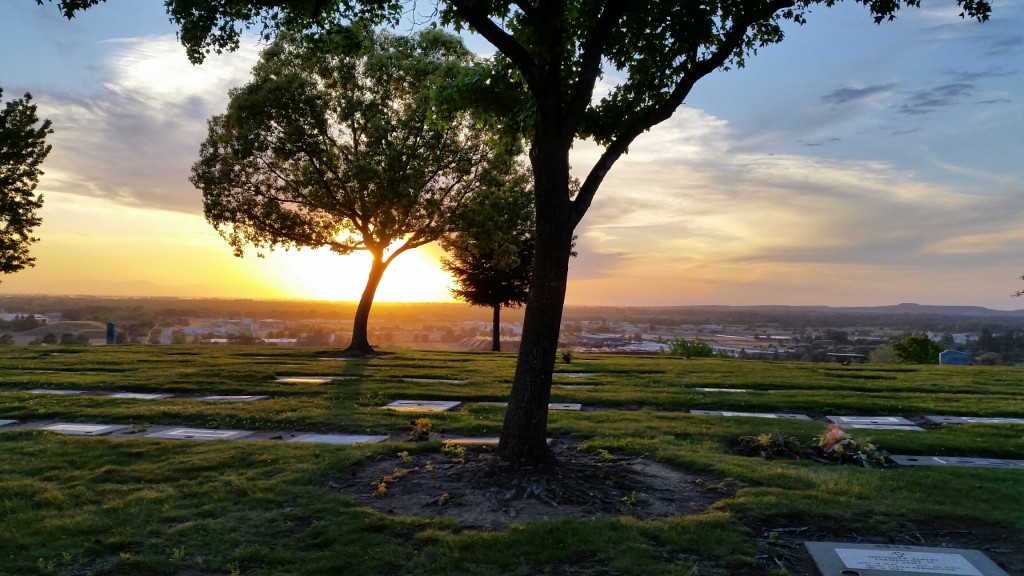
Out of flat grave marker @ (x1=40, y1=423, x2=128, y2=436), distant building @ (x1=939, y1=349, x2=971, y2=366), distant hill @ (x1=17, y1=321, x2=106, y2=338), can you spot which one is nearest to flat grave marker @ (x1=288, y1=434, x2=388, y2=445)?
flat grave marker @ (x1=40, y1=423, x2=128, y2=436)

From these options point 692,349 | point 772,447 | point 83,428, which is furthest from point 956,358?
point 83,428

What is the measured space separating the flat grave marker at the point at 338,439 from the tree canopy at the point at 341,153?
13725 mm

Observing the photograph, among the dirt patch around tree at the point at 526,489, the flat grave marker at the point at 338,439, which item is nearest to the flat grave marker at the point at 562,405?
the flat grave marker at the point at 338,439

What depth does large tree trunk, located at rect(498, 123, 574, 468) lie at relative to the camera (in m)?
6.16

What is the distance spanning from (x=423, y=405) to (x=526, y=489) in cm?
554

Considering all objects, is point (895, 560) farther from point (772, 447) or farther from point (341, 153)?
point (341, 153)

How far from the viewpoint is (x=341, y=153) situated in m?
22.5

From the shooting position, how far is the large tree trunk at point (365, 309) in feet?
77.3

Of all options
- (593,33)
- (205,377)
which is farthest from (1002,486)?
(205,377)

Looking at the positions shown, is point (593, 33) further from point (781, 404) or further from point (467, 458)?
point (781, 404)

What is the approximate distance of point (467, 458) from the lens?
673 cm

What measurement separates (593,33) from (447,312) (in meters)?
71.3

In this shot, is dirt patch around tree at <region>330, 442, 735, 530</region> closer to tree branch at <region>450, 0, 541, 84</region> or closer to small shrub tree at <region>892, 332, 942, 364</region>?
tree branch at <region>450, 0, 541, 84</region>

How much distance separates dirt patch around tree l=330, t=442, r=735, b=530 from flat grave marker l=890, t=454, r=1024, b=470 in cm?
245
